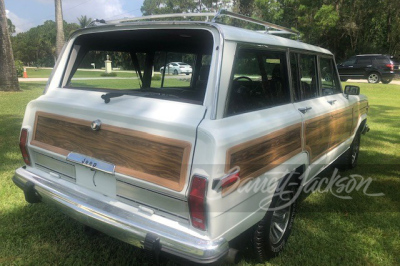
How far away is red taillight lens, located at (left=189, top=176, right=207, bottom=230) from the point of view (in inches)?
76.3

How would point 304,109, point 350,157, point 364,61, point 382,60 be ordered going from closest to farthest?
point 304,109 < point 350,157 < point 382,60 < point 364,61

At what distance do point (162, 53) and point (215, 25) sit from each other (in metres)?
1.30

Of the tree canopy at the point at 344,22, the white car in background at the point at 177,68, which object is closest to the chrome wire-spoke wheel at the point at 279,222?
the white car in background at the point at 177,68

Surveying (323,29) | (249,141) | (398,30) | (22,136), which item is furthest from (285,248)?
(398,30)

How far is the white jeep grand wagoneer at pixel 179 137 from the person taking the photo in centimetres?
202

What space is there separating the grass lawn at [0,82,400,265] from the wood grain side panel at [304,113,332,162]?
2.59 ft

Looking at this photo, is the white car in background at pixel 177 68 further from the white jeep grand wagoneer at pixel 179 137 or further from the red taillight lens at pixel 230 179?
the red taillight lens at pixel 230 179

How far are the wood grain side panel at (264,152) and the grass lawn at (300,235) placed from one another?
957 millimetres

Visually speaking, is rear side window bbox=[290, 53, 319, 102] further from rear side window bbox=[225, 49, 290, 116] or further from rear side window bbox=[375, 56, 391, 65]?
rear side window bbox=[375, 56, 391, 65]

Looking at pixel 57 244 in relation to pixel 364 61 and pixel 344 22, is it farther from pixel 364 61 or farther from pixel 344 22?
pixel 344 22

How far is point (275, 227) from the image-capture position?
114 inches

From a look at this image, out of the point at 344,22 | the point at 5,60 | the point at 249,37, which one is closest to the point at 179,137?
the point at 249,37

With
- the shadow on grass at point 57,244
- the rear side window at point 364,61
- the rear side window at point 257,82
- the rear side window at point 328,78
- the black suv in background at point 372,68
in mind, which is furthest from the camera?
the rear side window at point 364,61

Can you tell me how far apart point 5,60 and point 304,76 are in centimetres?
1359
